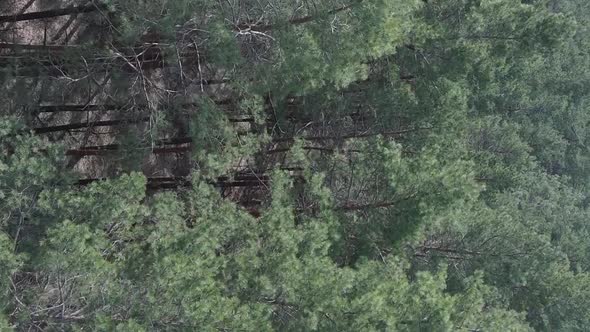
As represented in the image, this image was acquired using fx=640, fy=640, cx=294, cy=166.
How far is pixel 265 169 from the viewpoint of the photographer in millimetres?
16422

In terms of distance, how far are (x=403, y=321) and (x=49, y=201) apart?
6.33 m

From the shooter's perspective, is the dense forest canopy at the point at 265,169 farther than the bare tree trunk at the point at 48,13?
No

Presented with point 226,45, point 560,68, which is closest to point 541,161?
point 560,68

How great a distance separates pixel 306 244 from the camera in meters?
12.3

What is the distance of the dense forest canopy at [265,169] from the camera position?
970 cm

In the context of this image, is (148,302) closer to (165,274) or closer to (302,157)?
(165,274)

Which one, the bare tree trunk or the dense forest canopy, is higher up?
the bare tree trunk

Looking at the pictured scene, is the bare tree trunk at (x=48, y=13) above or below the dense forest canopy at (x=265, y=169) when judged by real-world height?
above

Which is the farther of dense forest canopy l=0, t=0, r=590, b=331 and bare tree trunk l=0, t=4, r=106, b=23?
bare tree trunk l=0, t=4, r=106, b=23

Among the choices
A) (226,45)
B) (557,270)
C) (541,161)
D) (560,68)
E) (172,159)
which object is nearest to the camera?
(226,45)

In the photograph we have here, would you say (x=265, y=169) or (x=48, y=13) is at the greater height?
(x=48, y=13)

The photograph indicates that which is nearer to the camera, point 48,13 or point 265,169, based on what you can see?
point 48,13

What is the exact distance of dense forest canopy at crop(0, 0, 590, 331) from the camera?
9703 millimetres

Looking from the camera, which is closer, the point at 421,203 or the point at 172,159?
the point at 421,203
